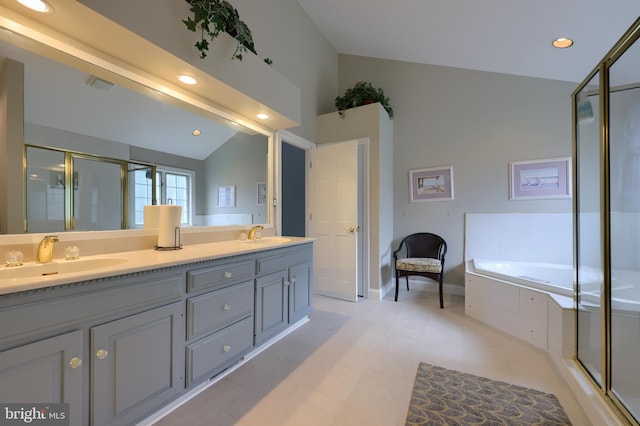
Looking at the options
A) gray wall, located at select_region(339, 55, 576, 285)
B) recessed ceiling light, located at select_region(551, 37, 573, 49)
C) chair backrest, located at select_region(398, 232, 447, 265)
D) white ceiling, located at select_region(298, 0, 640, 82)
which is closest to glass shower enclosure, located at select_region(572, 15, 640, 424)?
white ceiling, located at select_region(298, 0, 640, 82)

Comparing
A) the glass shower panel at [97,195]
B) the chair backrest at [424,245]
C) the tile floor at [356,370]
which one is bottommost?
the tile floor at [356,370]

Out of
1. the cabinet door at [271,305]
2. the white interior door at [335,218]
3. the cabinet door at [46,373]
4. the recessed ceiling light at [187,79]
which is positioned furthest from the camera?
the white interior door at [335,218]

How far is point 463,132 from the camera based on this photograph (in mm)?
3646

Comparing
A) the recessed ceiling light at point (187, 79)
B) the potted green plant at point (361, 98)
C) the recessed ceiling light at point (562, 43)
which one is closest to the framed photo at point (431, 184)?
the potted green plant at point (361, 98)

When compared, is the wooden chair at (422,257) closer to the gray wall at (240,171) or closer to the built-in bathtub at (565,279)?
the built-in bathtub at (565,279)

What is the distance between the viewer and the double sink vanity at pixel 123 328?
97 centimetres

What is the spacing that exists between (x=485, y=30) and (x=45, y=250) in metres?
3.89

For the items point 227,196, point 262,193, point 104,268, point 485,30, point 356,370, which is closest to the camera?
point 104,268

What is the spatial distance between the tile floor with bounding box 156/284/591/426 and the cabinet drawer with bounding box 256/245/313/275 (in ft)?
2.17

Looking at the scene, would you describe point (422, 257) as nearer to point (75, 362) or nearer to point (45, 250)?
point (75, 362)

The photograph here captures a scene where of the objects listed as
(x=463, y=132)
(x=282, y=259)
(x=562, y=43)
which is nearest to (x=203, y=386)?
(x=282, y=259)

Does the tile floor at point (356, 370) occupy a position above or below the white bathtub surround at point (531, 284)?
below

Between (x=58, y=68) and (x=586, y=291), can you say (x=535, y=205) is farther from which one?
(x=58, y=68)

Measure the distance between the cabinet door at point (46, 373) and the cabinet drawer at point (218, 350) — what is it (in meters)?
0.52
